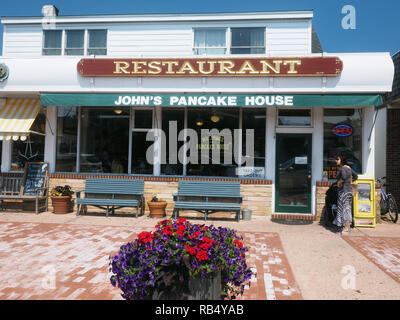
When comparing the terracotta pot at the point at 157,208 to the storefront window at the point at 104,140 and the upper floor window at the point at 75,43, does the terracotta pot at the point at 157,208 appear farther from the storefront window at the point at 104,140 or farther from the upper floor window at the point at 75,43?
the upper floor window at the point at 75,43

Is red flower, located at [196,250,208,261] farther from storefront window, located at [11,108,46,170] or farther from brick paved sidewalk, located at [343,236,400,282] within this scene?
storefront window, located at [11,108,46,170]

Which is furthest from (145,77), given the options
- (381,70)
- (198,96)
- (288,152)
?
(381,70)

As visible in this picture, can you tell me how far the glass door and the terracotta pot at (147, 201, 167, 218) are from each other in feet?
10.8

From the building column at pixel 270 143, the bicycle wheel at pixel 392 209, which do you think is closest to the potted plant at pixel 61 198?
the building column at pixel 270 143

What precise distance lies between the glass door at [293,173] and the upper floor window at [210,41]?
12.6ft

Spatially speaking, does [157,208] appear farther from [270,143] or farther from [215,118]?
[270,143]

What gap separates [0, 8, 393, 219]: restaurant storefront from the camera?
8625mm

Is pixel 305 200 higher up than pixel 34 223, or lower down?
higher up

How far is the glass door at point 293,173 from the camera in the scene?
9.20 m

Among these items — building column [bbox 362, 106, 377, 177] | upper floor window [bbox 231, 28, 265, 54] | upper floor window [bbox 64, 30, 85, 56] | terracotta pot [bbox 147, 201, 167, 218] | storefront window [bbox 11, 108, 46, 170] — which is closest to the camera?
building column [bbox 362, 106, 377, 177]

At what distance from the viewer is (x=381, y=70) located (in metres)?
8.35

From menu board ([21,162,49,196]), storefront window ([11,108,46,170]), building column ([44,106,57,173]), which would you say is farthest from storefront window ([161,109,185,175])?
storefront window ([11,108,46,170])
